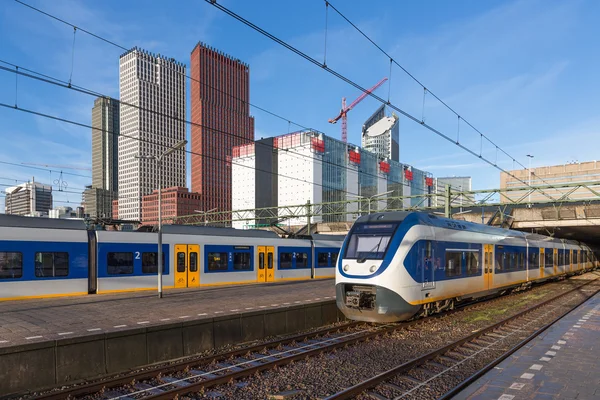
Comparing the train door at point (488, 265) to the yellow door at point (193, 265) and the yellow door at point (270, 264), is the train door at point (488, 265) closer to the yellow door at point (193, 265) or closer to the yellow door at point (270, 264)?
the yellow door at point (270, 264)

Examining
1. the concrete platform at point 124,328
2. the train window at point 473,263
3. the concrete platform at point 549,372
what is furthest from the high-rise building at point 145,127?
the concrete platform at point 549,372

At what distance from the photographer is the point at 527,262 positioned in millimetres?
24109

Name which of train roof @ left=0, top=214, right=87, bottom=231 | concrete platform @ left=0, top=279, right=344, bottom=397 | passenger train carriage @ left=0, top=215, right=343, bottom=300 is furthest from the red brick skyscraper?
concrete platform @ left=0, top=279, right=344, bottom=397

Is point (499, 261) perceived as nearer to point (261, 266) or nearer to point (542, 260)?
point (542, 260)

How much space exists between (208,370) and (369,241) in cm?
614

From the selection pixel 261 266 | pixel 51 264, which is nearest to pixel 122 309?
pixel 51 264

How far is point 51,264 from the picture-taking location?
17.0m

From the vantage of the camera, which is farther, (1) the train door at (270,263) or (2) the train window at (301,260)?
(2) the train window at (301,260)

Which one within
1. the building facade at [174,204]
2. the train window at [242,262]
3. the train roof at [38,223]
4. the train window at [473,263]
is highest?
the building facade at [174,204]

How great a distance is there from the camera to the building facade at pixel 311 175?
11725 cm

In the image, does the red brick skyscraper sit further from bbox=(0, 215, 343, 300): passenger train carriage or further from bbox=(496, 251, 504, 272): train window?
bbox=(496, 251, 504, 272): train window

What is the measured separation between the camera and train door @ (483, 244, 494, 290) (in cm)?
1825

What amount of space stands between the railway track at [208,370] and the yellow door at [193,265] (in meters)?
10.2

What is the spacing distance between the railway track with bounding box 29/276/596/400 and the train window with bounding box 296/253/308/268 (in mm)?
15006
